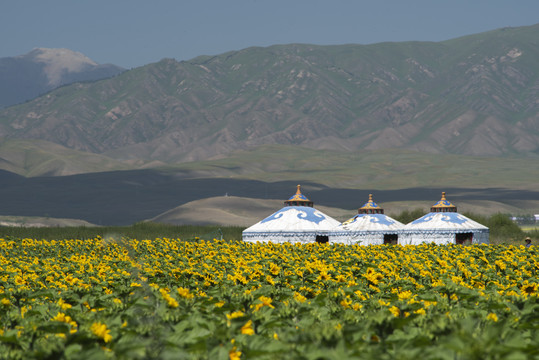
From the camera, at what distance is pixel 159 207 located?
166625 millimetres

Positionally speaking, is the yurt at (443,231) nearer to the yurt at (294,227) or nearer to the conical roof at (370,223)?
the conical roof at (370,223)

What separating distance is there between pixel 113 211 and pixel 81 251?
130229 millimetres

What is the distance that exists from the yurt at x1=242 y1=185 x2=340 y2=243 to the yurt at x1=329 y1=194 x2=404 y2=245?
0.83 metres

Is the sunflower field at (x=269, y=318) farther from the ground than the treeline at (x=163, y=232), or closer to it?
farther from the ground

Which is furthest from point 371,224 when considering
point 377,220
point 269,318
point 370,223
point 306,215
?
point 269,318

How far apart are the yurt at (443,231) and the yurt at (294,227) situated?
15.1 feet

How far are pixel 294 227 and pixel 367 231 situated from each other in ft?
14.0

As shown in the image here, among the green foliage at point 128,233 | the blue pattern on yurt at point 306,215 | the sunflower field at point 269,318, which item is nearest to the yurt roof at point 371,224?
the blue pattern on yurt at point 306,215

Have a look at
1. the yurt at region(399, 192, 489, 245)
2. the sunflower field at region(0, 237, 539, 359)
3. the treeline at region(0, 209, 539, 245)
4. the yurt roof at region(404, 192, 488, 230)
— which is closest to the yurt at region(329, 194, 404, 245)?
the yurt at region(399, 192, 489, 245)

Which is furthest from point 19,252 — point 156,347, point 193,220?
point 193,220

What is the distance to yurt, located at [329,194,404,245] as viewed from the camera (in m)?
44.8

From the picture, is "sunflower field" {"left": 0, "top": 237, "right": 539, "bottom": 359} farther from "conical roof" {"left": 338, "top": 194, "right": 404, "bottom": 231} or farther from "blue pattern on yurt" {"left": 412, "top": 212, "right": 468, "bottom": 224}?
"blue pattern on yurt" {"left": 412, "top": 212, "right": 468, "bottom": 224}

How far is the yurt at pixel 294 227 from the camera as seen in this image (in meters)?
44.9

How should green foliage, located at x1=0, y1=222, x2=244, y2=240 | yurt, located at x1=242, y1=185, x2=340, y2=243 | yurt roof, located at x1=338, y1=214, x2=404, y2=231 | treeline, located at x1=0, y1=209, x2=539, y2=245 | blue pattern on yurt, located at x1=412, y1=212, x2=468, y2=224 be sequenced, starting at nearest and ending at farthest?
yurt, located at x1=242, y1=185, x2=340, y2=243, yurt roof, located at x1=338, y1=214, x2=404, y2=231, blue pattern on yurt, located at x1=412, y1=212, x2=468, y2=224, green foliage, located at x1=0, y1=222, x2=244, y2=240, treeline, located at x1=0, y1=209, x2=539, y2=245
